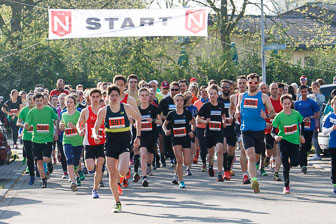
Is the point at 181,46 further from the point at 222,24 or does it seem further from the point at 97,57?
the point at 97,57

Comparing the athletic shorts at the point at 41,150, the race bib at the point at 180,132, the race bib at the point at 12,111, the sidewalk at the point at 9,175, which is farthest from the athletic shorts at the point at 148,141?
the race bib at the point at 12,111

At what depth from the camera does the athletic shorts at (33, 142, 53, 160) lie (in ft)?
44.6

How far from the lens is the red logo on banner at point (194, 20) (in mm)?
23688

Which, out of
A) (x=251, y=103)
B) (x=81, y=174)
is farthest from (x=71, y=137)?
(x=251, y=103)

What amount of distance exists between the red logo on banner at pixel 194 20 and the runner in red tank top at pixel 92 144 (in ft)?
38.8

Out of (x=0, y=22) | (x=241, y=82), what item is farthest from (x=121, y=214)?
(x=0, y=22)

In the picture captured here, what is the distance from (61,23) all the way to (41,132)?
10551 mm

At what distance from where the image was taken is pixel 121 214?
997 cm

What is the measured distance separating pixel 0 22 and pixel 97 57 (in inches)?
302

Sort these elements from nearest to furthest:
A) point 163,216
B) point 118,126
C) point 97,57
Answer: point 163,216 → point 118,126 → point 97,57

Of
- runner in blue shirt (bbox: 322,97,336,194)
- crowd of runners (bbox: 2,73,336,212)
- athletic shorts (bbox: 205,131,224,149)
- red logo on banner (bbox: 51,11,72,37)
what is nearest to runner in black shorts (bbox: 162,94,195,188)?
crowd of runners (bbox: 2,73,336,212)

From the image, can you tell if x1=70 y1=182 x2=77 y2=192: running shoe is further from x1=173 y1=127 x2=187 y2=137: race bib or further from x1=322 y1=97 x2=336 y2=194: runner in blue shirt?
x1=322 y1=97 x2=336 y2=194: runner in blue shirt

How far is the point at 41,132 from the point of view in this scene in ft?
44.5

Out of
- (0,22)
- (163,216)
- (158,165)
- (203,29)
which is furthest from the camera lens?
(0,22)
